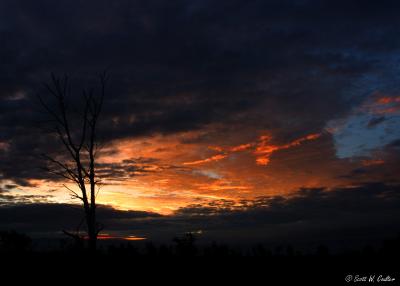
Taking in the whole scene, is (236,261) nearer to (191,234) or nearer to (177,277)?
(177,277)

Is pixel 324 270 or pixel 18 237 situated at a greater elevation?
pixel 18 237

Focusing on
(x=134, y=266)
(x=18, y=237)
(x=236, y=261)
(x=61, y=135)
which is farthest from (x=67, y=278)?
(x=18, y=237)

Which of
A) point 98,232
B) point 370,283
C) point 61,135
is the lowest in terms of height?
point 370,283

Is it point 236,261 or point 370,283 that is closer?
point 370,283

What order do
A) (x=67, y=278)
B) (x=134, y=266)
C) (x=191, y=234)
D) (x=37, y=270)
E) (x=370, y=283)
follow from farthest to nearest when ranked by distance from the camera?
(x=191, y=234)
(x=134, y=266)
(x=37, y=270)
(x=67, y=278)
(x=370, y=283)

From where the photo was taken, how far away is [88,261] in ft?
67.3

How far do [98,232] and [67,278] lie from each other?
3477 millimetres

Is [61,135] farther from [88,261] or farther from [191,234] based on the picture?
[191,234]

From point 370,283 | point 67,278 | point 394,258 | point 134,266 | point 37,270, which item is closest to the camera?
point 370,283

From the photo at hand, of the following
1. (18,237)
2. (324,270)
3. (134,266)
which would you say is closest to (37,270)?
(134,266)

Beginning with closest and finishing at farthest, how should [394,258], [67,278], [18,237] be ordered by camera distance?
[67,278] < [394,258] < [18,237]

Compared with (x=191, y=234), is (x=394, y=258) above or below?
below

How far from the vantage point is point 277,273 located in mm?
20062

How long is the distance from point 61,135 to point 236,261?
1107 centimetres
